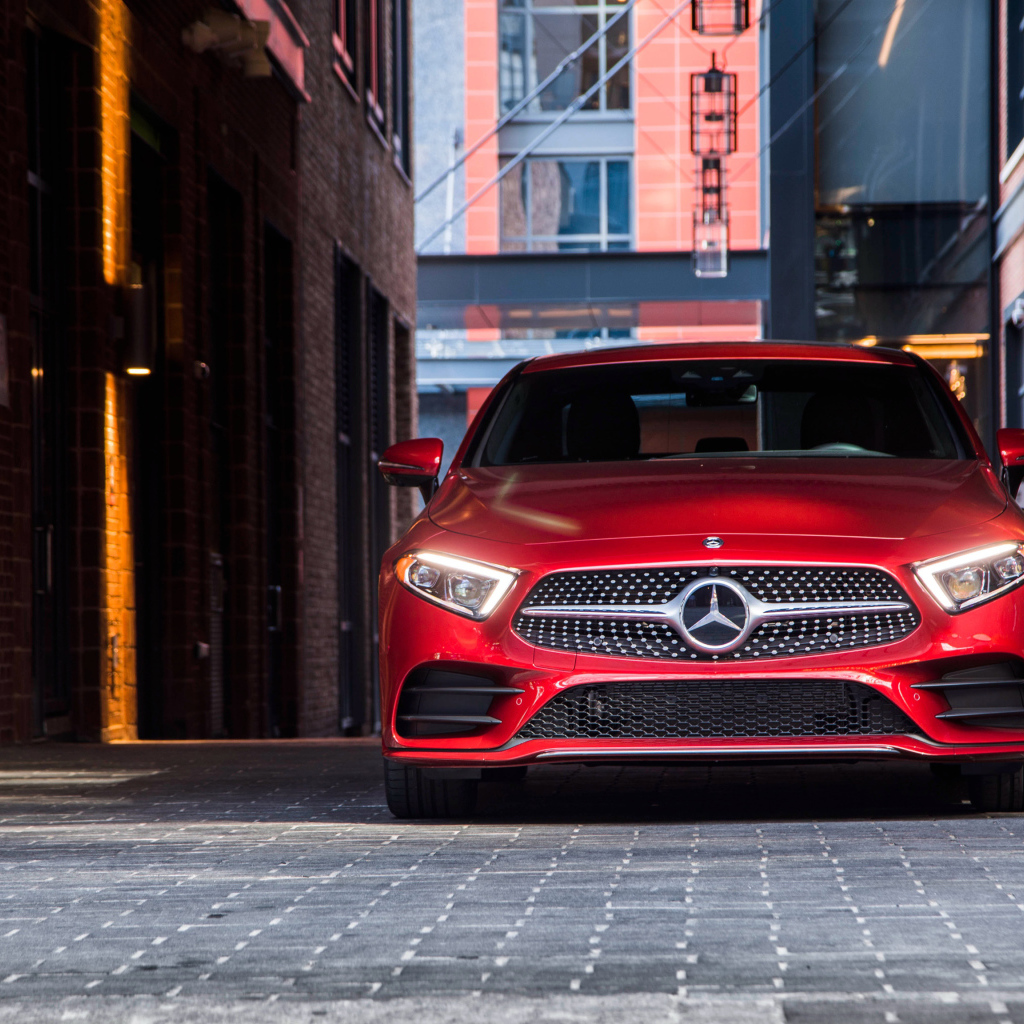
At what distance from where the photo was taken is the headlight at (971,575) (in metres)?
5.27

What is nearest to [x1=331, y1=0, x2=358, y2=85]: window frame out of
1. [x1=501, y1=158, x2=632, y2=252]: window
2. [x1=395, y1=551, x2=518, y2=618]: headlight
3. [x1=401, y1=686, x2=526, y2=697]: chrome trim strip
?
[x1=395, y1=551, x2=518, y2=618]: headlight

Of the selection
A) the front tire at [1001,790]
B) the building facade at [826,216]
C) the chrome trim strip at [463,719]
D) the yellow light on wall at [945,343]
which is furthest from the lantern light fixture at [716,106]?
the chrome trim strip at [463,719]

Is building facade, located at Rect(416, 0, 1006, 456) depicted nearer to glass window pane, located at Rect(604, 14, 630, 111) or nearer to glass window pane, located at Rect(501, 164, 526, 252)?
glass window pane, located at Rect(501, 164, 526, 252)

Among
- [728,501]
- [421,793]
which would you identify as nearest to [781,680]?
[728,501]

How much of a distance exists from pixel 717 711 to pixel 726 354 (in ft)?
6.34

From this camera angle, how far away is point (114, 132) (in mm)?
12484

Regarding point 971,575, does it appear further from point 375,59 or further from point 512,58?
point 512,58

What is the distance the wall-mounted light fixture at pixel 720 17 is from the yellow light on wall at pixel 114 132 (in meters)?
12.7

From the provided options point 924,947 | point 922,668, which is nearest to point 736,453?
point 922,668

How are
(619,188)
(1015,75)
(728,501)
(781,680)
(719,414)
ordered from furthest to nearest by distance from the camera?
(619,188) < (1015,75) < (719,414) < (728,501) < (781,680)

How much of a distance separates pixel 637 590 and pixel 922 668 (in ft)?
2.67

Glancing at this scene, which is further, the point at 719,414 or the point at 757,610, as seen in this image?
the point at 719,414

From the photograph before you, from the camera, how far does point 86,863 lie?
471 cm

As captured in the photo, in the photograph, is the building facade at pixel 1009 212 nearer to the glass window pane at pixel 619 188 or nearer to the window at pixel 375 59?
the window at pixel 375 59
